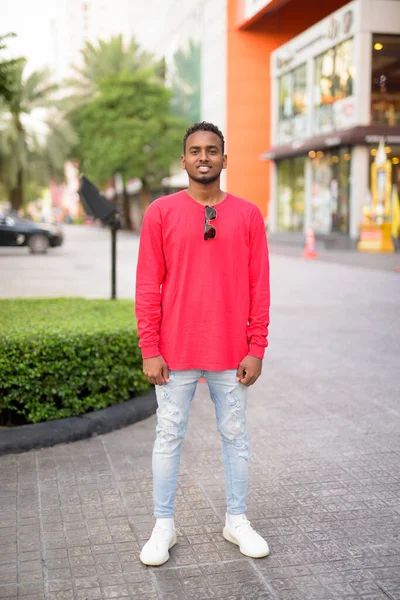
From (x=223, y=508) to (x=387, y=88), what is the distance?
28593mm

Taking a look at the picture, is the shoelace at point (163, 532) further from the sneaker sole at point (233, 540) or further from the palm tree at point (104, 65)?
the palm tree at point (104, 65)

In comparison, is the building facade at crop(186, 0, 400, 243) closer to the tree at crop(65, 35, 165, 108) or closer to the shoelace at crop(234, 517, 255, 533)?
the tree at crop(65, 35, 165, 108)

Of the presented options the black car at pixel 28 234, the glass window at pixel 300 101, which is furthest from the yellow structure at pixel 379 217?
the black car at pixel 28 234

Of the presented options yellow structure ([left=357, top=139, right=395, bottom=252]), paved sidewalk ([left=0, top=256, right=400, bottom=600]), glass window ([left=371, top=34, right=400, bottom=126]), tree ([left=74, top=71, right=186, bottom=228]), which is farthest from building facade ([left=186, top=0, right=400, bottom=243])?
paved sidewalk ([left=0, top=256, right=400, bottom=600])

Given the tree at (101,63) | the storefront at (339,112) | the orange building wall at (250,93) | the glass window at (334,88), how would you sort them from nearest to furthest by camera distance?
the storefront at (339,112) < the glass window at (334,88) < the orange building wall at (250,93) < the tree at (101,63)

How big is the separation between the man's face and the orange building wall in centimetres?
4017

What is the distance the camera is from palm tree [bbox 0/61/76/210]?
46.3 m

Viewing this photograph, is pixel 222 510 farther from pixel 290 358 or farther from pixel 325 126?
pixel 325 126

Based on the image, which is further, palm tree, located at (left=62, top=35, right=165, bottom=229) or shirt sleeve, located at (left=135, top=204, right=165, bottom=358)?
palm tree, located at (left=62, top=35, right=165, bottom=229)

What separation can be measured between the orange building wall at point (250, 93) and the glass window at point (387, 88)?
556 inches

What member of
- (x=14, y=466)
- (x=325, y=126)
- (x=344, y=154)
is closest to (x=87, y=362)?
(x=14, y=466)

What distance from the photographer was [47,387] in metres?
5.11

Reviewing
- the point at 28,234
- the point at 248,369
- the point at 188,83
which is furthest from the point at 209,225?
the point at 188,83

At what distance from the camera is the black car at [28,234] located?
998 inches
